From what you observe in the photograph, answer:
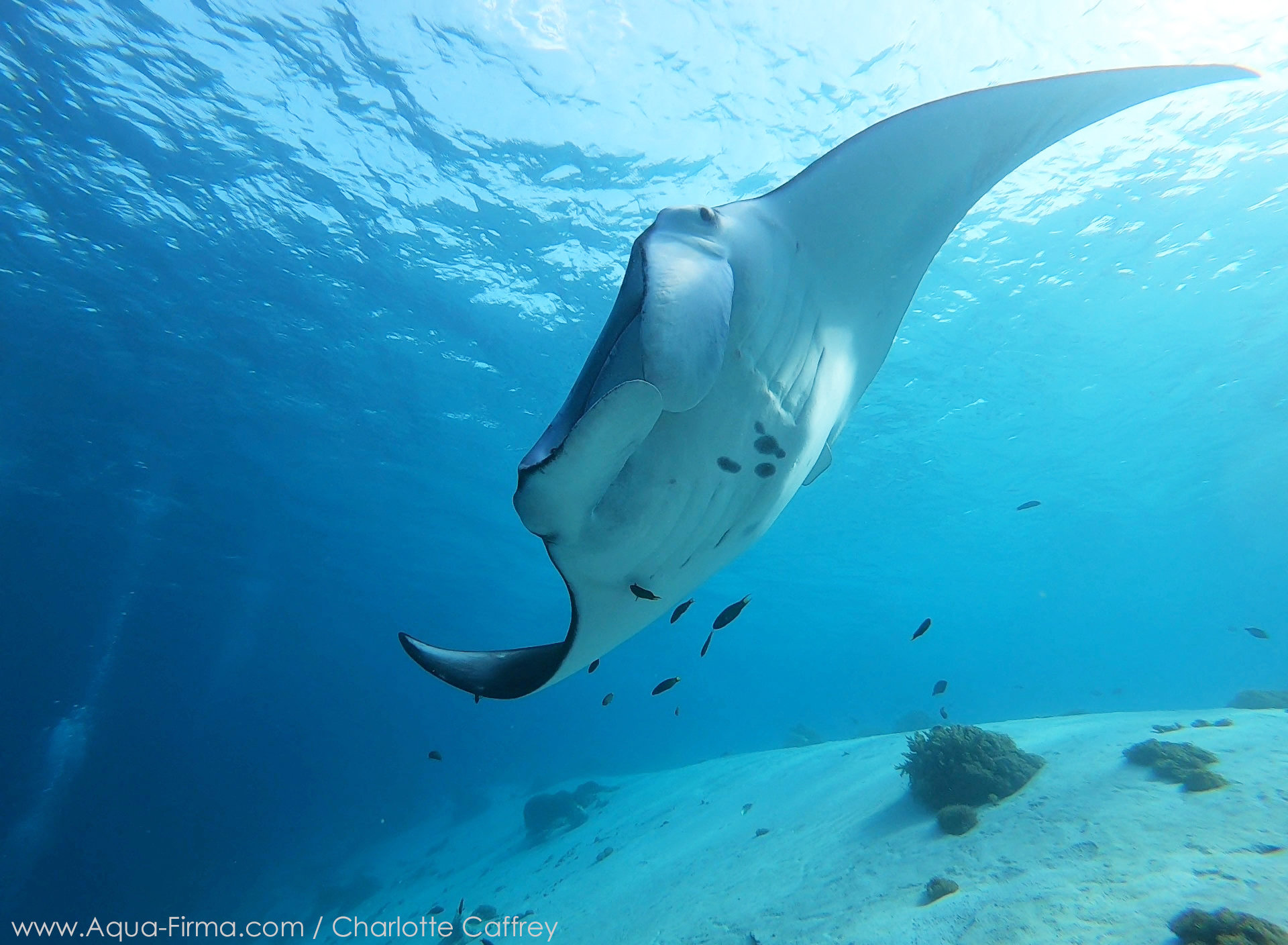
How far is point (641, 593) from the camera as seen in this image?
7.81 ft

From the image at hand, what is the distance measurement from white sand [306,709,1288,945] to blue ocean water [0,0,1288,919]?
21.9ft

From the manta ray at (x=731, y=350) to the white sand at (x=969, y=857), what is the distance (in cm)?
377

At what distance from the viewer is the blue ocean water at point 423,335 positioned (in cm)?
958

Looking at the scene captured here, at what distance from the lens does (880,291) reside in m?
3.07

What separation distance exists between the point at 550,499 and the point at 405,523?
2670cm

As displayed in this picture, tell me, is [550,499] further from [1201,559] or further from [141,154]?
[1201,559]

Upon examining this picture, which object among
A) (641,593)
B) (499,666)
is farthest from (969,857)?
(499,666)

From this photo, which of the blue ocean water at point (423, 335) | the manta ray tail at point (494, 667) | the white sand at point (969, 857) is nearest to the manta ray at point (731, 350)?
the manta ray tail at point (494, 667)

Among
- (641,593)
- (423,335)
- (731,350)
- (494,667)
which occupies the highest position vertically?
(731,350)

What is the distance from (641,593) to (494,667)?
731 mm

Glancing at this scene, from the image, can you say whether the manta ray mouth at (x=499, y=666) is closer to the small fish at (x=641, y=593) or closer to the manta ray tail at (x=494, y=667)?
the manta ray tail at (x=494, y=667)

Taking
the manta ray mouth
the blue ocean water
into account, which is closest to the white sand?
the manta ray mouth

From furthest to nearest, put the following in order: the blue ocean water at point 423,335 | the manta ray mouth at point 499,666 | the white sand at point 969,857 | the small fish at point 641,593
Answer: the blue ocean water at point 423,335 < the white sand at point 969,857 < the small fish at point 641,593 < the manta ray mouth at point 499,666

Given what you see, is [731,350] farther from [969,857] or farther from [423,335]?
[423,335]
